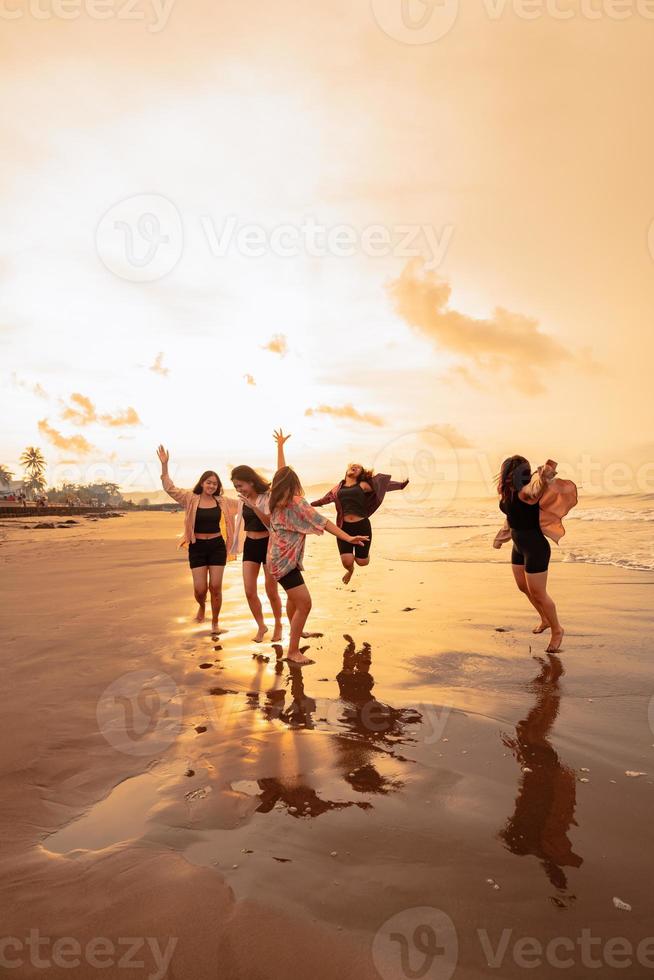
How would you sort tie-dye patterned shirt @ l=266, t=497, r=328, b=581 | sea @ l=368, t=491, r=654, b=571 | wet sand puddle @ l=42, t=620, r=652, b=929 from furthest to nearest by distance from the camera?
1. sea @ l=368, t=491, r=654, b=571
2. tie-dye patterned shirt @ l=266, t=497, r=328, b=581
3. wet sand puddle @ l=42, t=620, r=652, b=929

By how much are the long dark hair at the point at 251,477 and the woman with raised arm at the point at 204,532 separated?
1177 millimetres

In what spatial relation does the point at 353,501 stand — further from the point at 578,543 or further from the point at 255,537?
the point at 578,543

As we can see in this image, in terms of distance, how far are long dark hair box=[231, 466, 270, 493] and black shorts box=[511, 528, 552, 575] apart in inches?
126

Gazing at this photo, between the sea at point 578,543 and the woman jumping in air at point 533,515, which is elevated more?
the woman jumping in air at point 533,515

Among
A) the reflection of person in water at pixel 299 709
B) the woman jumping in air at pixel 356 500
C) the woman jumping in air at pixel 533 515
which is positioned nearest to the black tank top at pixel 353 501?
the woman jumping in air at pixel 356 500

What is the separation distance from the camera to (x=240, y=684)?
5.39 meters

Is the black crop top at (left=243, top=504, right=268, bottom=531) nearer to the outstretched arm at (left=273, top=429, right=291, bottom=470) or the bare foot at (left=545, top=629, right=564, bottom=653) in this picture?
the outstretched arm at (left=273, top=429, right=291, bottom=470)

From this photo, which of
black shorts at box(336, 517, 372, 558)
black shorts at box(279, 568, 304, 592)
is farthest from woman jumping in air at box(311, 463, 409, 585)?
black shorts at box(279, 568, 304, 592)

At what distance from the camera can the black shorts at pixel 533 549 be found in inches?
260

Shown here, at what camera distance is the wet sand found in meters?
2.27

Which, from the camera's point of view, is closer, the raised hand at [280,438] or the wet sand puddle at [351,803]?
the wet sand puddle at [351,803]

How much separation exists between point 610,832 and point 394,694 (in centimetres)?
229

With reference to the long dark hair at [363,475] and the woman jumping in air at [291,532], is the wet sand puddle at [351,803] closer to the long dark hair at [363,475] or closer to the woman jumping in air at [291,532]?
the woman jumping in air at [291,532]

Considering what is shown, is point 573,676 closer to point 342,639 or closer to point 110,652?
point 342,639
